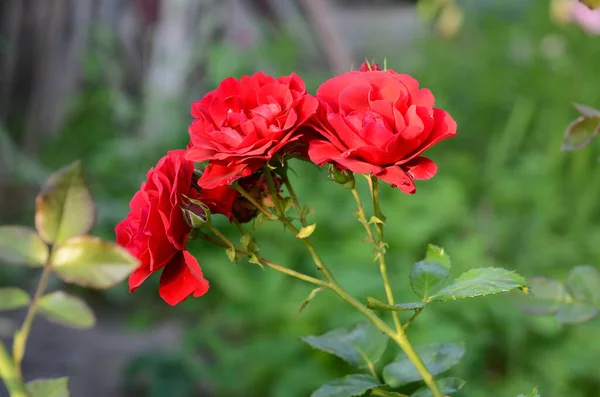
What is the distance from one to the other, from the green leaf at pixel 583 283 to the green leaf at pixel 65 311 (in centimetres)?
41

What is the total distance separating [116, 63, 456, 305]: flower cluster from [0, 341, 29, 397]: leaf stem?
4.6 inches

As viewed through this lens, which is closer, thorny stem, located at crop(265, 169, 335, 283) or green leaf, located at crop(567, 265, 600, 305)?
thorny stem, located at crop(265, 169, 335, 283)

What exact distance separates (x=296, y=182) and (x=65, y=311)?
1.53m

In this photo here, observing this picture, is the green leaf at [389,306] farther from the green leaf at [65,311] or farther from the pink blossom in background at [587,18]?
the pink blossom in background at [587,18]

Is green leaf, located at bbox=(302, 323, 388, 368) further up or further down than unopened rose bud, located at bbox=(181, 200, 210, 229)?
further down

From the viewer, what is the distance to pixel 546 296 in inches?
22.1

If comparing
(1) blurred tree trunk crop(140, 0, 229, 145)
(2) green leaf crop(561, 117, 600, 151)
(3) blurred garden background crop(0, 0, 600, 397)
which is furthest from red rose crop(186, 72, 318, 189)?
(1) blurred tree trunk crop(140, 0, 229, 145)

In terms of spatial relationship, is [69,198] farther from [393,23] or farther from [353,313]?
[393,23]

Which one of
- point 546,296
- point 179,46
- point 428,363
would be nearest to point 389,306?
point 428,363

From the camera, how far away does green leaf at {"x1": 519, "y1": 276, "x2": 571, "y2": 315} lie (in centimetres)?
56

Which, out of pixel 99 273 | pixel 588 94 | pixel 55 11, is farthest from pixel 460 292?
pixel 55 11

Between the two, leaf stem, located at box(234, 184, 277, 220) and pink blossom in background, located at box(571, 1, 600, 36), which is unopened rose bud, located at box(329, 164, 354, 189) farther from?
pink blossom in background, located at box(571, 1, 600, 36)

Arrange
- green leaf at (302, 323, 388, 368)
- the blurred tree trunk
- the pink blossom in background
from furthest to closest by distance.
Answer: the blurred tree trunk < the pink blossom in background < green leaf at (302, 323, 388, 368)

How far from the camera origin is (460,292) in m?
0.40
